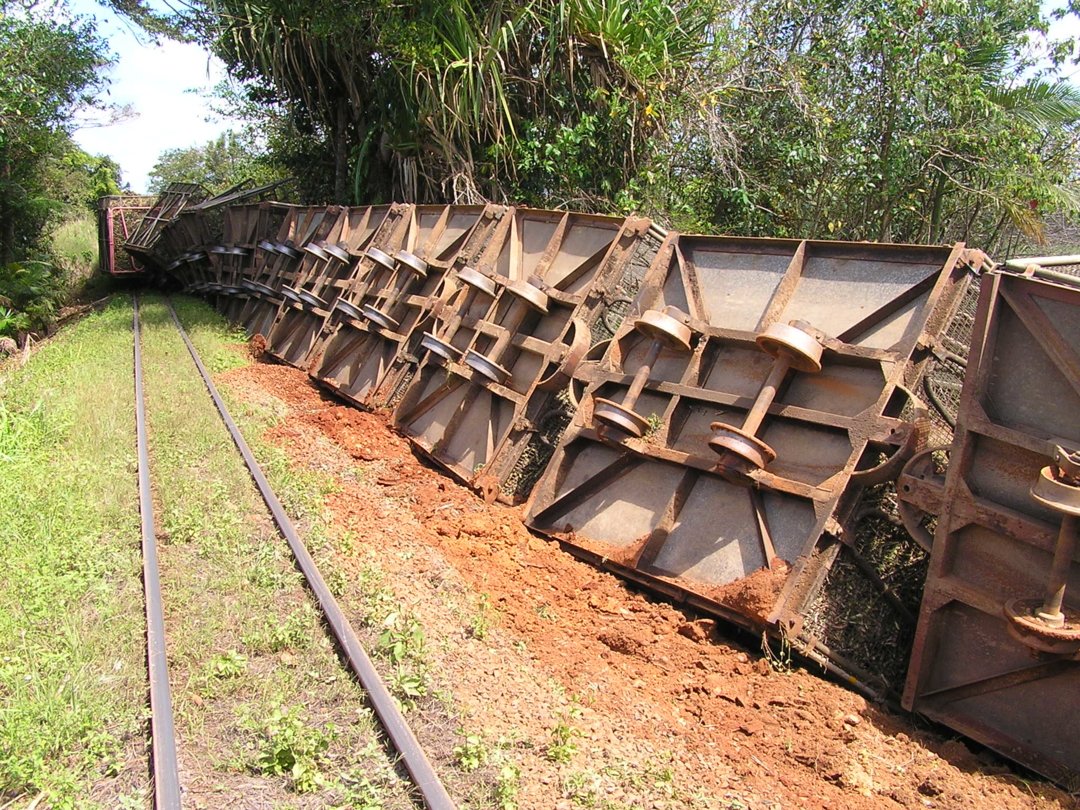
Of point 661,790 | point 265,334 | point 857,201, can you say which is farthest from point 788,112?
point 661,790

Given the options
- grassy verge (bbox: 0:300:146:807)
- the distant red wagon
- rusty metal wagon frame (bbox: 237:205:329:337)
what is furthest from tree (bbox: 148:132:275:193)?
grassy verge (bbox: 0:300:146:807)

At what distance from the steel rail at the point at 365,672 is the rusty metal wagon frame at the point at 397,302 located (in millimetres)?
3017

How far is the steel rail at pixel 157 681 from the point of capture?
11.4ft

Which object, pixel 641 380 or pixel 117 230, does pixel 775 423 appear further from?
pixel 117 230

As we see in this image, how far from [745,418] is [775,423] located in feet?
0.66

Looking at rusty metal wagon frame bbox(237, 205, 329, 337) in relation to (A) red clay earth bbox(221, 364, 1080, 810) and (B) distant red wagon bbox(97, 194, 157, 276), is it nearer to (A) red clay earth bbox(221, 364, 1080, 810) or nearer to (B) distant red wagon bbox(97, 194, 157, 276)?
(A) red clay earth bbox(221, 364, 1080, 810)

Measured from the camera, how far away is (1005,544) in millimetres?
4488

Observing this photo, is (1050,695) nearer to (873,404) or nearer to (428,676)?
(873,404)

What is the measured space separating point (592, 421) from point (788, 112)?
10.9m

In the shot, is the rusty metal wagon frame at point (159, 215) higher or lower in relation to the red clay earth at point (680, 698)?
higher

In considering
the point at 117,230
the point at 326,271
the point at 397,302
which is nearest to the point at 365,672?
the point at 397,302

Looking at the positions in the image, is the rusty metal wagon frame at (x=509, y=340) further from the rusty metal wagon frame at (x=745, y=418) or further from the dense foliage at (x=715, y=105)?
the dense foliage at (x=715, y=105)

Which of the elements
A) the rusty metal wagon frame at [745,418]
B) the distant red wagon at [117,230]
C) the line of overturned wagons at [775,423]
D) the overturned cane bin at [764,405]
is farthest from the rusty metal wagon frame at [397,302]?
the distant red wagon at [117,230]

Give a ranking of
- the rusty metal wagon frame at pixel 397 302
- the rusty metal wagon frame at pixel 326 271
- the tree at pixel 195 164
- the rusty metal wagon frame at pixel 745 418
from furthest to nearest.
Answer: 1. the tree at pixel 195 164
2. the rusty metal wagon frame at pixel 326 271
3. the rusty metal wagon frame at pixel 397 302
4. the rusty metal wagon frame at pixel 745 418
